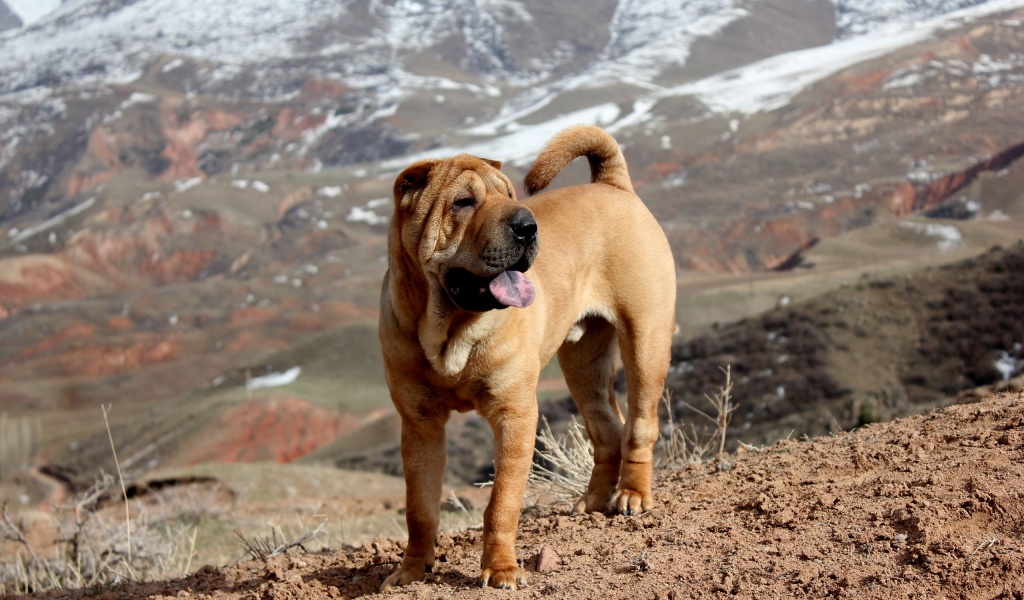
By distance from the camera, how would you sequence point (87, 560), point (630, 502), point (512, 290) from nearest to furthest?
1. point (512, 290)
2. point (630, 502)
3. point (87, 560)

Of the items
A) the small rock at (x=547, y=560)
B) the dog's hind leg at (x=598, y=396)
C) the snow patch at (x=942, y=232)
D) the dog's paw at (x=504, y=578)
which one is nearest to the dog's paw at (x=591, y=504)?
the dog's hind leg at (x=598, y=396)

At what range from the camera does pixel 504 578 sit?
16.1ft

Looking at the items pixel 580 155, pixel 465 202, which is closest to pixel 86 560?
pixel 580 155

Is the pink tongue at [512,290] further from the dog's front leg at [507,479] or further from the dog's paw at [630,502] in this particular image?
the dog's paw at [630,502]

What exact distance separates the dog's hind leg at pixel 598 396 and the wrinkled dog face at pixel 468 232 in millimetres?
1824

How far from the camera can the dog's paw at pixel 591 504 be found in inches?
259

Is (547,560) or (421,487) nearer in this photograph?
(547,560)

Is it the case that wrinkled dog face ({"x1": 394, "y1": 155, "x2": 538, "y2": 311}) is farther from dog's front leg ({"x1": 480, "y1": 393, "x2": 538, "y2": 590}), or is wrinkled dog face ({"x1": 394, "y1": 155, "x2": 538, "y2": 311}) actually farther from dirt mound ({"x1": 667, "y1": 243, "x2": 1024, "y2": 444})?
dirt mound ({"x1": 667, "y1": 243, "x2": 1024, "y2": 444})

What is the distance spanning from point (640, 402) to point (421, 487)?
60.7 inches

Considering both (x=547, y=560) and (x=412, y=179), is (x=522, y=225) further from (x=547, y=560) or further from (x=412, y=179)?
(x=547, y=560)

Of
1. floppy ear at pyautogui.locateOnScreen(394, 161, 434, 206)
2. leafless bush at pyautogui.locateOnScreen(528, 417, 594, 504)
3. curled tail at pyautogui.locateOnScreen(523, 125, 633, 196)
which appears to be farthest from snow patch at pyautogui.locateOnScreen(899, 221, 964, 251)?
floppy ear at pyautogui.locateOnScreen(394, 161, 434, 206)

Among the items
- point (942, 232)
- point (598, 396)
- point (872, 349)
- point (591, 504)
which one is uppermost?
point (598, 396)

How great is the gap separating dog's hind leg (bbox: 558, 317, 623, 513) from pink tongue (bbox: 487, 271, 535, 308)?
1783 mm

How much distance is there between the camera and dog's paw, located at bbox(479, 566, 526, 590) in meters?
4.88
